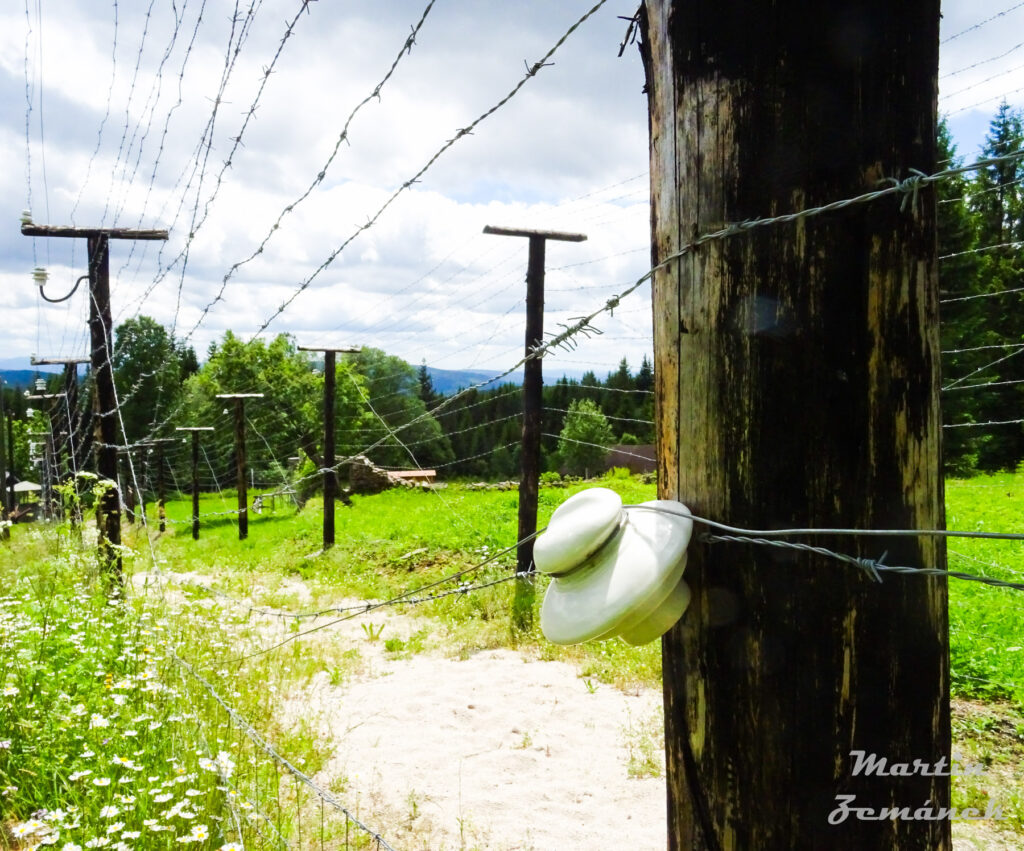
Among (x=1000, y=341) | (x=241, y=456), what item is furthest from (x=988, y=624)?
(x=1000, y=341)

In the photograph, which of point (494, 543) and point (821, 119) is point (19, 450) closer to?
point (494, 543)

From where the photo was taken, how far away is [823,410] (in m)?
1.05

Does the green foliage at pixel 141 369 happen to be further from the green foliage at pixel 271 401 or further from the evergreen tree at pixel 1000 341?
the evergreen tree at pixel 1000 341

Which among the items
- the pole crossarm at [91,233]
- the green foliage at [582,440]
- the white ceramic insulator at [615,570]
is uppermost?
the pole crossarm at [91,233]

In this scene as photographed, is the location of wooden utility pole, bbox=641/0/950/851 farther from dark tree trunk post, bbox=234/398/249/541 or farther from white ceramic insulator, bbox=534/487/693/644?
dark tree trunk post, bbox=234/398/249/541

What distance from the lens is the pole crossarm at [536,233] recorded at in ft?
23.6

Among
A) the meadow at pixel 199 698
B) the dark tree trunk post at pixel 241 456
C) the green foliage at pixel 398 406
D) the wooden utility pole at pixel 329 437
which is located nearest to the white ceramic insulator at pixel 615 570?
the meadow at pixel 199 698

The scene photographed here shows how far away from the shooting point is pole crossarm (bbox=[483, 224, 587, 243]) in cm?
720

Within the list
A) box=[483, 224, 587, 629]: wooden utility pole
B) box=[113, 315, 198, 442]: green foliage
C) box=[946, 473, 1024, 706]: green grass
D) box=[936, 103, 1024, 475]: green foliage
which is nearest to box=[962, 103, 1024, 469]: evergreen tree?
box=[936, 103, 1024, 475]: green foliage

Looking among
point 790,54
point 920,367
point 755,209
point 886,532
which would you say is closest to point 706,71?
point 790,54

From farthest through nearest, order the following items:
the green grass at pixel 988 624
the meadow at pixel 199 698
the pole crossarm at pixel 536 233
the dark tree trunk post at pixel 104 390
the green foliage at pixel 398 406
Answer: the green foliage at pixel 398 406 < the pole crossarm at pixel 536 233 < the dark tree trunk post at pixel 104 390 < the green grass at pixel 988 624 < the meadow at pixel 199 698

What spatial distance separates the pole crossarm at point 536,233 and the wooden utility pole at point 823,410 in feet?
20.4

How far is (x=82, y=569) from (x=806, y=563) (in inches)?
216

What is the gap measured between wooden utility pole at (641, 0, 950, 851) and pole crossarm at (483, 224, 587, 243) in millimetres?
6206
